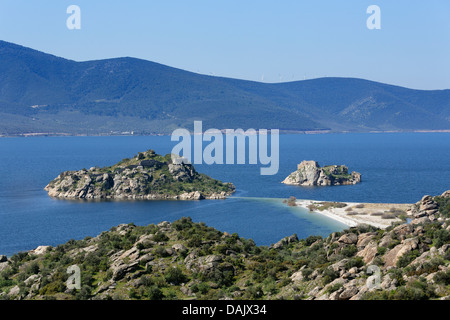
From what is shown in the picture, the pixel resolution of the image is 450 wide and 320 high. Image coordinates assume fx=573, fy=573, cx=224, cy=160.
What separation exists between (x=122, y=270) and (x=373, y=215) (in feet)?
225

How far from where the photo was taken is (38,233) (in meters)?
105

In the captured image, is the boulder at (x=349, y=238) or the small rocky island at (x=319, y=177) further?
the small rocky island at (x=319, y=177)

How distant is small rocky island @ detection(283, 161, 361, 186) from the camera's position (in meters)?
164

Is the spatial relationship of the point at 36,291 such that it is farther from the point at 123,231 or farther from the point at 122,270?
the point at 123,231

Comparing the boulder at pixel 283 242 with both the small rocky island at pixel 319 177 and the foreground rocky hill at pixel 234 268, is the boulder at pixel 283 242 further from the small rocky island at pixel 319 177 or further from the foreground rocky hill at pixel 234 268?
the small rocky island at pixel 319 177

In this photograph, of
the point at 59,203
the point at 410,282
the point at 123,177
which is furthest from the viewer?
the point at 123,177

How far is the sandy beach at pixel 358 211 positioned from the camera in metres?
102

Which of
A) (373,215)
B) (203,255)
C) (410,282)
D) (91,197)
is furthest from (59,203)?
(410,282)

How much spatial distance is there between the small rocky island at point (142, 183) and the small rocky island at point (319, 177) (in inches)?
924

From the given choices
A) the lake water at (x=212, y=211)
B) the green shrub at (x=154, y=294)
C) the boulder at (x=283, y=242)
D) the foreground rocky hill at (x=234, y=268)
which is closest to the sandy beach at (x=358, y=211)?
the lake water at (x=212, y=211)

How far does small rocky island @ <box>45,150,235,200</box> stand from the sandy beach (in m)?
28.8

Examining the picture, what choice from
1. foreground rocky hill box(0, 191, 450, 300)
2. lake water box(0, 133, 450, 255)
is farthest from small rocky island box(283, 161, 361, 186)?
foreground rocky hill box(0, 191, 450, 300)

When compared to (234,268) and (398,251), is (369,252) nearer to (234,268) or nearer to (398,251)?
(398,251)

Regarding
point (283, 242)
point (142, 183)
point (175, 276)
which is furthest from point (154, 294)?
point (142, 183)
